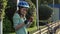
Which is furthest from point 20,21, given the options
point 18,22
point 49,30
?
point 49,30

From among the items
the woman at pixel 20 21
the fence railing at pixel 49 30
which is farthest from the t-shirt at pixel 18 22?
the fence railing at pixel 49 30

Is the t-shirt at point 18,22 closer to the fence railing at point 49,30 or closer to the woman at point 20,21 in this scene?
the woman at point 20,21

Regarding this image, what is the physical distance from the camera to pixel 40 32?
29.6ft

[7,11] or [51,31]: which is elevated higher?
[7,11]

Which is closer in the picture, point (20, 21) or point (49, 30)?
point (20, 21)

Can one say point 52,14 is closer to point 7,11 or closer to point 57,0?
point 57,0

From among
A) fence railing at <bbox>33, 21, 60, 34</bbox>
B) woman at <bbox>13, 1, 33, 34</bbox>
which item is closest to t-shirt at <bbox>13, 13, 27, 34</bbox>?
woman at <bbox>13, 1, 33, 34</bbox>

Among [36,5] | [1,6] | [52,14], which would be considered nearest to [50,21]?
[52,14]

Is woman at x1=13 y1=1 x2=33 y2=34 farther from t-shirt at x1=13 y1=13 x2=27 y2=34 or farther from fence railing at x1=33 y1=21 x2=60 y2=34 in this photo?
fence railing at x1=33 y1=21 x2=60 y2=34

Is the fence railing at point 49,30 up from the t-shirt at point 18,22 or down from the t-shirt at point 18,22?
down

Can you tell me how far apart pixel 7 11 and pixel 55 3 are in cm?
306

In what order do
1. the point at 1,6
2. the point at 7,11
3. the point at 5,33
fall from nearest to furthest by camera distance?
the point at 1,6, the point at 5,33, the point at 7,11

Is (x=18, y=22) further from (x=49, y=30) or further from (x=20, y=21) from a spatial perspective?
(x=49, y=30)

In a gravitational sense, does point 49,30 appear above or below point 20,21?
below
